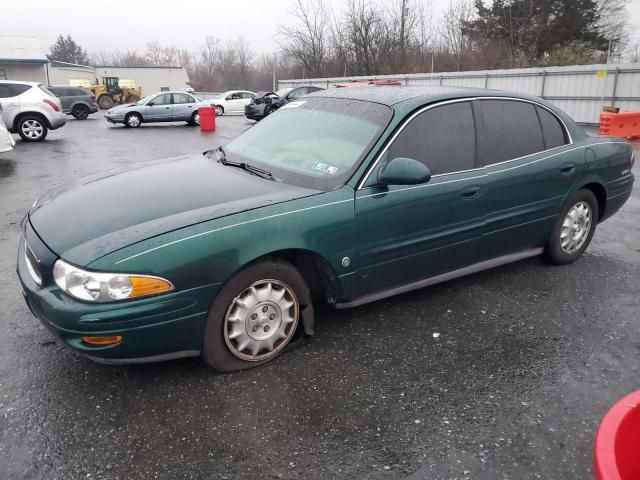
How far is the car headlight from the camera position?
7.96 ft

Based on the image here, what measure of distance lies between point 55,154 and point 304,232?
11097 millimetres

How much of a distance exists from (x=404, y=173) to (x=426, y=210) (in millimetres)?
426

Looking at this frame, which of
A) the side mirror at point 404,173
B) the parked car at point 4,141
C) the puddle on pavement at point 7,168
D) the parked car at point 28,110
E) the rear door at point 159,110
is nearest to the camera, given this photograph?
the side mirror at point 404,173

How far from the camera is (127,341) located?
2484 mm

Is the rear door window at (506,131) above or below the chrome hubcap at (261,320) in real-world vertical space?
above

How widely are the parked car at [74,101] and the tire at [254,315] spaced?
24.7 metres

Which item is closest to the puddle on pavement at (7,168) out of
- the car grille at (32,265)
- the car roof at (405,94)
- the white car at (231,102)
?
the car grille at (32,265)

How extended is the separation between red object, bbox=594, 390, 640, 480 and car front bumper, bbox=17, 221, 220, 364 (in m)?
1.93

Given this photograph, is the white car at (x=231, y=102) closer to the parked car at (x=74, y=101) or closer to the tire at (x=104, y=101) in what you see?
the parked car at (x=74, y=101)

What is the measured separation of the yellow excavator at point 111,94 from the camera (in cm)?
3506

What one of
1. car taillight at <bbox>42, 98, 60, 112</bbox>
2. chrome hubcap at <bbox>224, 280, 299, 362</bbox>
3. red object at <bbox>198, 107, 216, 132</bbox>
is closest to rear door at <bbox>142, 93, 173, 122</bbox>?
red object at <bbox>198, 107, 216, 132</bbox>

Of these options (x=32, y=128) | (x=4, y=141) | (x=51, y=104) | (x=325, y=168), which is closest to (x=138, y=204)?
(x=325, y=168)

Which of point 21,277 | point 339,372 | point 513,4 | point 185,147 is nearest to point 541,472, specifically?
point 339,372

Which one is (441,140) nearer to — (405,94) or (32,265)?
(405,94)
